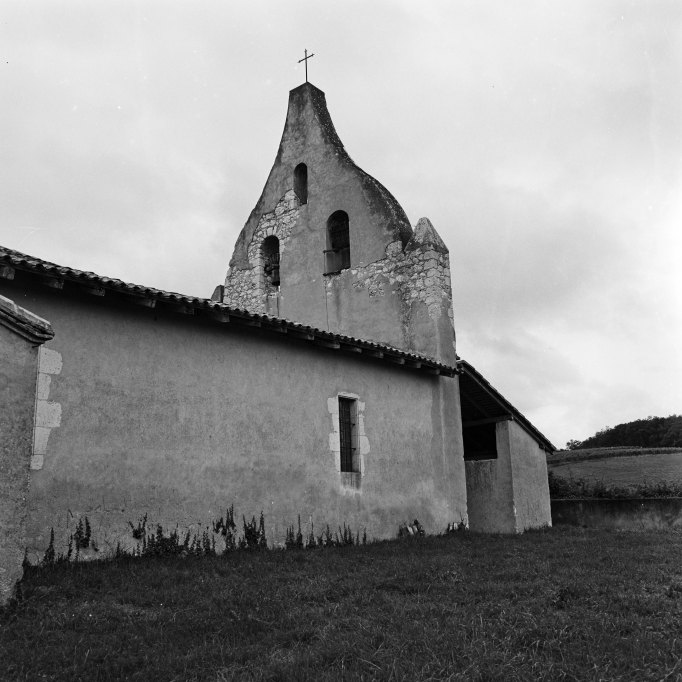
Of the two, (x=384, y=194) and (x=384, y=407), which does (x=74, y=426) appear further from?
(x=384, y=194)

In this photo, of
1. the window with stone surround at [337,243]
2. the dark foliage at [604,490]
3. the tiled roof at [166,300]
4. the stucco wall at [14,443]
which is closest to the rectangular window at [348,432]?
the tiled roof at [166,300]

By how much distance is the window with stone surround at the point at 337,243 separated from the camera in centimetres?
1692

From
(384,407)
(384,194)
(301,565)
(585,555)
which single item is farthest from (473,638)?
(384,194)

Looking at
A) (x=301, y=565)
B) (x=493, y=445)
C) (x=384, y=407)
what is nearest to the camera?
(x=301, y=565)

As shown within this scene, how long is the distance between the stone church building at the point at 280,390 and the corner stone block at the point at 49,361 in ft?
0.05

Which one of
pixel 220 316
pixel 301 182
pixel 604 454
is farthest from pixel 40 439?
pixel 604 454

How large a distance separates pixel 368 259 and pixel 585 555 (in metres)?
8.34

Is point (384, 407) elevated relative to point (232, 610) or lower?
elevated

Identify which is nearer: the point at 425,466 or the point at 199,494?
the point at 199,494

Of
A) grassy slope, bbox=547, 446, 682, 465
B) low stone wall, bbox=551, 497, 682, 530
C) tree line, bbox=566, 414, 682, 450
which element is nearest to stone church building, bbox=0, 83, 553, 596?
low stone wall, bbox=551, 497, 682, 530

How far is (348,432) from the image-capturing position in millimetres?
12484

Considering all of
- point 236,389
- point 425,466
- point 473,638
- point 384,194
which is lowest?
point 473,638

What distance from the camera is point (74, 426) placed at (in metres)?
8.15

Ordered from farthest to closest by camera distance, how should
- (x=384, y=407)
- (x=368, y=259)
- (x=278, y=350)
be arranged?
(x=368, y=259), (x=384, y=407), (x=278, y=350)
